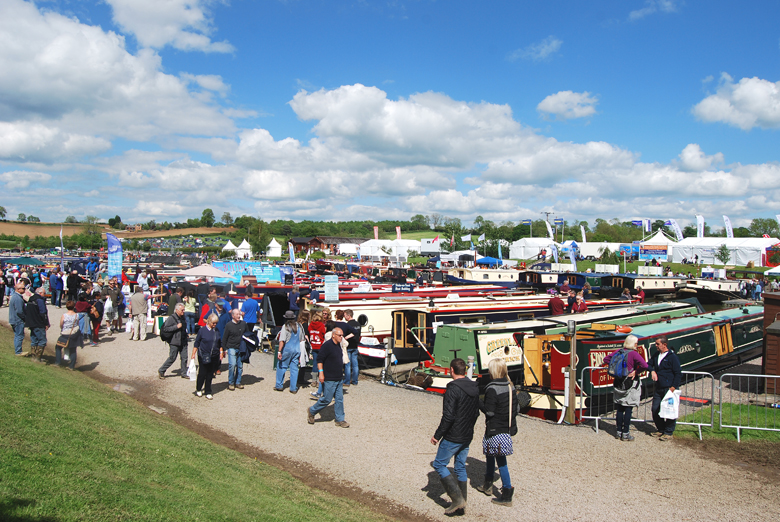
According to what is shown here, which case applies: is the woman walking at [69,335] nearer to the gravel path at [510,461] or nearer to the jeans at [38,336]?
the jeans at [38,336]

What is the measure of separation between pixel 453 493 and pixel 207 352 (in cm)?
595

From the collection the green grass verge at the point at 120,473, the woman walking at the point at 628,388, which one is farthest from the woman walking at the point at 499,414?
the woman walking at the point at 628,388

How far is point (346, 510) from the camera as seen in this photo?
556cm

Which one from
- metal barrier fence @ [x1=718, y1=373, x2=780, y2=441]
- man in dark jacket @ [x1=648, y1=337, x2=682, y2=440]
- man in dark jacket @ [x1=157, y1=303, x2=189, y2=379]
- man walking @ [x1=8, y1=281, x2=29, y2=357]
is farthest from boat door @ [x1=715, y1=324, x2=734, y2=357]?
man walking @ [x1=8, y1=281, x2=29, y2=357]

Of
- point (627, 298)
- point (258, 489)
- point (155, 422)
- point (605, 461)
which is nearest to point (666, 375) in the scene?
point (605, 461)

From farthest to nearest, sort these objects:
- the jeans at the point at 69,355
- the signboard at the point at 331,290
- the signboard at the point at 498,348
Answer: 1. the signboard at the point at 331,290
2. the signboard at the point at 498,348
3. the jeans at the point at 69,355

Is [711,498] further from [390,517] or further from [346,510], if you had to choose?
[346,510]

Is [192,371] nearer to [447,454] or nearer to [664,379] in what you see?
[447,454]

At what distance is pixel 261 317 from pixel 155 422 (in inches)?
323

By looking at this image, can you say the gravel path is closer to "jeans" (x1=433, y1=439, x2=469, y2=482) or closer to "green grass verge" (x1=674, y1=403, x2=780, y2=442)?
"jeans" (x1=433, y1=439, x2=469, y2=482)

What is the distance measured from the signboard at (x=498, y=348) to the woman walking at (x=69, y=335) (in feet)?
31.0

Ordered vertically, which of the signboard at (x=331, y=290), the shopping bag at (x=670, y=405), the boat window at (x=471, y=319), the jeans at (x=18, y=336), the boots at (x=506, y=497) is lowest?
the boots at (x=506, y=497)

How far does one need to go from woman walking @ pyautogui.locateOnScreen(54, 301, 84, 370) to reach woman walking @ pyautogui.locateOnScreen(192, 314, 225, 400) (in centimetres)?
372

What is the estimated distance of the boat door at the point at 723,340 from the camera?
13.9 metres
